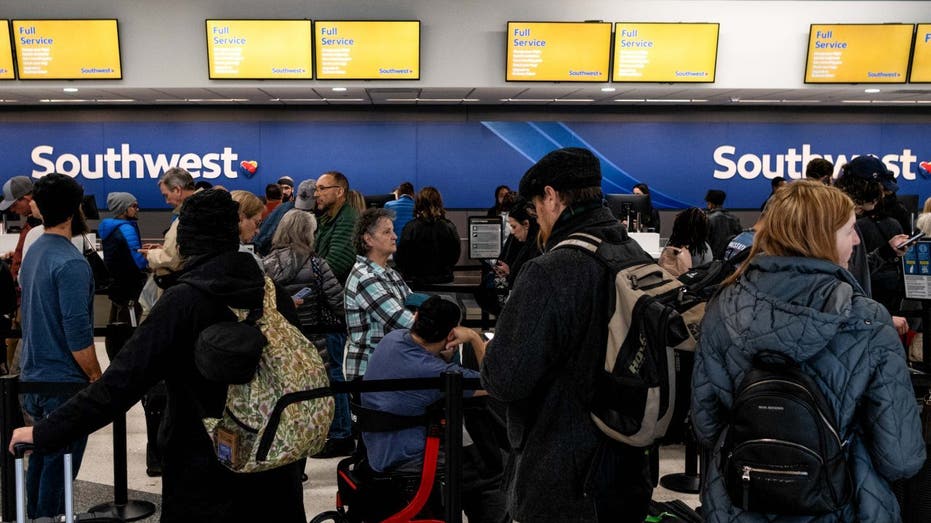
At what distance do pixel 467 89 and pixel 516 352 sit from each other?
793 centimetres

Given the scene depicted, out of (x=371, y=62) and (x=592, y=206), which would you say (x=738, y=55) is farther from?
(x=592, y=206)

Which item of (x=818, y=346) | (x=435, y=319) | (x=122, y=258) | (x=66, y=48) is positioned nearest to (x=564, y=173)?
(x=818, y=346)

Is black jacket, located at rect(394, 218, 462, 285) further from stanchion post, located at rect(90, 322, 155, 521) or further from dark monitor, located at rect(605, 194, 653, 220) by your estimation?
stanchion post, located at rect(90, 322, 155, 521)

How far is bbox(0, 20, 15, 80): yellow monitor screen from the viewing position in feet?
28.8

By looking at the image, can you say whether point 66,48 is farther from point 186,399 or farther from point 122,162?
point 186,399

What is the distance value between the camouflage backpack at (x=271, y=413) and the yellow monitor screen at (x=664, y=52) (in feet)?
23.8

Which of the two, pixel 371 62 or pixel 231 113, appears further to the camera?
pixel 231 113

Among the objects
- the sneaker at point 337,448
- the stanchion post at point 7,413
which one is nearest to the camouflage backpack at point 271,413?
the stanchion post at point 7,413

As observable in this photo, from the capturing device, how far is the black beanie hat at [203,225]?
2355 mm

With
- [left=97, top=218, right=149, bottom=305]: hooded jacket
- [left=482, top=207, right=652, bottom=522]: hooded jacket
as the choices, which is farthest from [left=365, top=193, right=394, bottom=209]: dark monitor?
[left=482, top=207, right=652, bottom=522]: hooded jacket

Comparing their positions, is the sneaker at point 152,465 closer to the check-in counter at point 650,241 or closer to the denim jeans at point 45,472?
the denim jeans at point 45,472

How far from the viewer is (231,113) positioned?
12.0 m

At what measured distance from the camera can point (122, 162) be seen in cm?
1204

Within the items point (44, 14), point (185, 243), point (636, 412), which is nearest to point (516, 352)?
point (636, 412)
